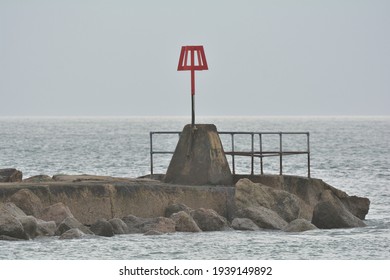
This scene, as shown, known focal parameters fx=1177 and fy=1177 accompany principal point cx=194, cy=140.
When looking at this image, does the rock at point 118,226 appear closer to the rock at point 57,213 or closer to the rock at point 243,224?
the rock at point 57,213

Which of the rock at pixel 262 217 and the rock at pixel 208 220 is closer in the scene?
the rock at pixel 208 220

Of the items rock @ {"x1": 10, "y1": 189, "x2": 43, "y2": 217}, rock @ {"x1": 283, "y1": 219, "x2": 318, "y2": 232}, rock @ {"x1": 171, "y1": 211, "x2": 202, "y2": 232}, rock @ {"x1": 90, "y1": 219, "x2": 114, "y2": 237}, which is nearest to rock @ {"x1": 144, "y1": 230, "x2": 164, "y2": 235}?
rock @ {"x1": 171, "y1": 211, "x2": 202, "y2": 232}

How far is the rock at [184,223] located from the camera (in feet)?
85.0

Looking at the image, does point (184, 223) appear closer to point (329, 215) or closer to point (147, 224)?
point (147, 224)

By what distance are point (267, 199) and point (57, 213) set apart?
5.15m

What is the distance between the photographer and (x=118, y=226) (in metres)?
25.6

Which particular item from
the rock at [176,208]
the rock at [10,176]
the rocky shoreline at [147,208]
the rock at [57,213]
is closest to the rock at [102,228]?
the rocky shoreline at [147,208]

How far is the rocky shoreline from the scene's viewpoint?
82.4 feet

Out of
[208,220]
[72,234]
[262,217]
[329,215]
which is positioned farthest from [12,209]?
[329,215]

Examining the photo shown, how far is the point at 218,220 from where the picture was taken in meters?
26.3

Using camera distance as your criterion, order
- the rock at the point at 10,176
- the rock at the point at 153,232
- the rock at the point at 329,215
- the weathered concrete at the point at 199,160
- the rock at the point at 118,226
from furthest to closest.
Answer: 1. the rock at the point at 10,176
2. the weathered concrete at the point at 199,160
3. the rock at the point at 329,215
4. the rock at the point at 153,232
5. the rock at the point at 118,226
